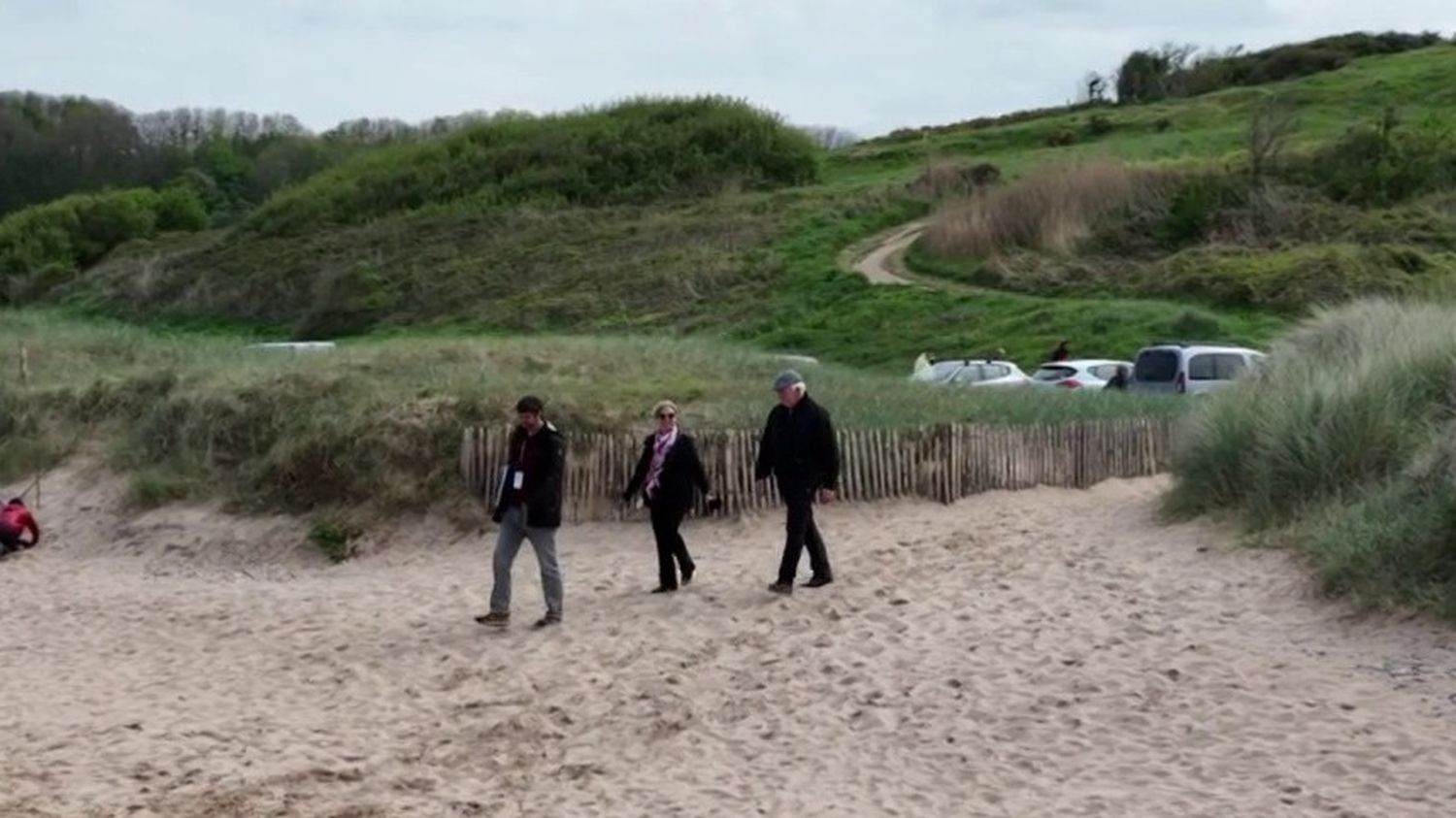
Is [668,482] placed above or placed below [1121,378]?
above

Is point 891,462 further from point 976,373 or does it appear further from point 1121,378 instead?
point 976,373

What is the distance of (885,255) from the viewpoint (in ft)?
152

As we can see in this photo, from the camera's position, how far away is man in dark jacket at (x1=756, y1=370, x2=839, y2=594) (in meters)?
13.2

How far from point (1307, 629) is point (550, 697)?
469 centimetres

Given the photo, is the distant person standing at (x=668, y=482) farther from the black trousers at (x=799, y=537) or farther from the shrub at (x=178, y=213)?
the shrub at (x=178, y=213)

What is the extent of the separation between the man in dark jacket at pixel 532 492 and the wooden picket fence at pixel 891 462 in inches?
148

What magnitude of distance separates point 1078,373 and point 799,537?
15.5 metres

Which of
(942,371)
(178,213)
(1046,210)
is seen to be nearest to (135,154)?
(178,213)

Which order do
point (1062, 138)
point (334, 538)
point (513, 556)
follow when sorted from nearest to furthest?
point (513, 556) → point (334, 538) → point (1062, 138)

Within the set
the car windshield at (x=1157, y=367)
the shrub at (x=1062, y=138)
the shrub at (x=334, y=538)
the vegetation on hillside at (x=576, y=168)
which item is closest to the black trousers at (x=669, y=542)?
the shrub at (x=334, y=538)

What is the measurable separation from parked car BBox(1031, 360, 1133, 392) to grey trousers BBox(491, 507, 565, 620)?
15.3 metres

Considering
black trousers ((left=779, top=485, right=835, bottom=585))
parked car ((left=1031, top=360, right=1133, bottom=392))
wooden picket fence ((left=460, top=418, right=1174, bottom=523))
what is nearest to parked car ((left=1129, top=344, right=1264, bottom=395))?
parked car ((left=1031, top=360, right=1133, bottom=392))

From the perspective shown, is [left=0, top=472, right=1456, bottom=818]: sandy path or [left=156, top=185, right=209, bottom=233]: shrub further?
[left=156, top=185, right=209, bottom=233]: shrub

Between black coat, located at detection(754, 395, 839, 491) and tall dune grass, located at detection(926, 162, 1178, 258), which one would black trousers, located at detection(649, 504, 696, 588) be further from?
tall dune grass, located at detection(926, 162, 1178, 258)
